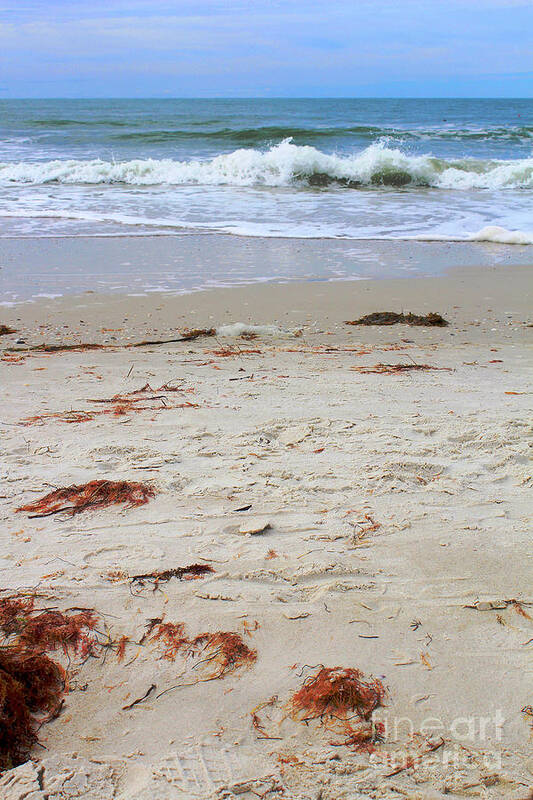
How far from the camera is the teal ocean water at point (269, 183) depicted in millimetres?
11773

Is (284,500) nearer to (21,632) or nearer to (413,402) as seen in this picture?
(21,632)

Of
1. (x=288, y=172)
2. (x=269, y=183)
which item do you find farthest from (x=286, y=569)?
(x=288, y=172)

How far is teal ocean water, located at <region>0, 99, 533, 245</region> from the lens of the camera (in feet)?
38.6

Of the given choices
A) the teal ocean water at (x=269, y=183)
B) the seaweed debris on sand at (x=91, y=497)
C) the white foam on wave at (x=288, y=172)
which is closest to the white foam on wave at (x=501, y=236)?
the teal ocean water at (x=269, y=183)

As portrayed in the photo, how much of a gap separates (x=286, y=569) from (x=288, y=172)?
17.7m

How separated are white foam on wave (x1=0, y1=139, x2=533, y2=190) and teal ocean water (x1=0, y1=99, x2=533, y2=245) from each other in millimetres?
35

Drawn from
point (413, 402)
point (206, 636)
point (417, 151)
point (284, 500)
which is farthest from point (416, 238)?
point (417, 151)

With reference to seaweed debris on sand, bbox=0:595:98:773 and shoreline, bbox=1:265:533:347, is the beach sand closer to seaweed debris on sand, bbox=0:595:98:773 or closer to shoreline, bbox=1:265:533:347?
seaweed debris on sand, bbox=0:595:98:773

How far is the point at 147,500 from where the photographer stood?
2693 mm

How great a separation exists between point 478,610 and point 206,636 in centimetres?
88

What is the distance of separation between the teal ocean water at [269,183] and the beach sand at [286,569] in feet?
24.9

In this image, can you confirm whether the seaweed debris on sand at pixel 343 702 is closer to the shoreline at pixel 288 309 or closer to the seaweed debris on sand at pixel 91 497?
the seaweed debris on sand at pixel 91 497

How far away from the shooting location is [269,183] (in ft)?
59.3

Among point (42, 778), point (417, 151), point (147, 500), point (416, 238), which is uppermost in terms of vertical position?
point (417, 151)
